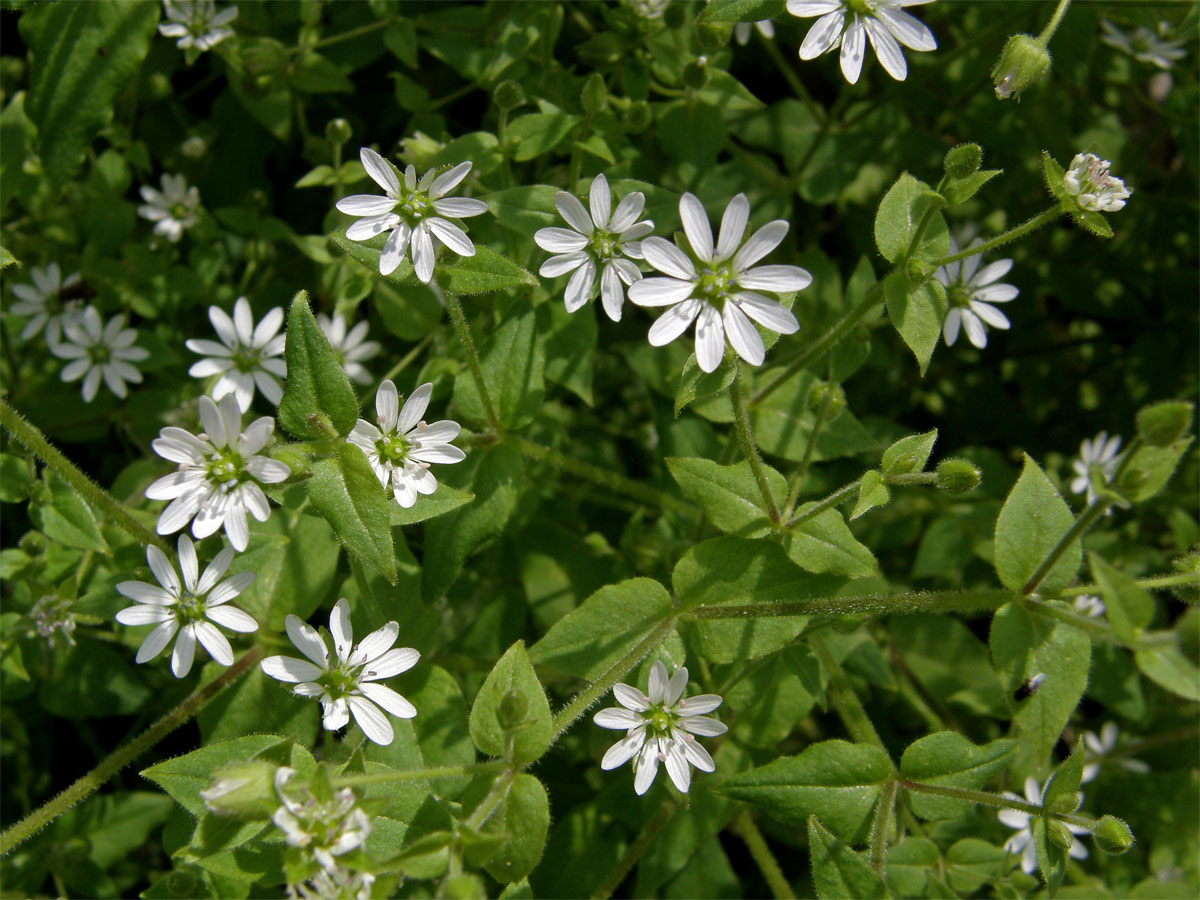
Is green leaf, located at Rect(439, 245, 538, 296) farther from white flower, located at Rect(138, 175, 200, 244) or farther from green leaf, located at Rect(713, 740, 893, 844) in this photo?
white flower, located at Rect(138, 175, 200, 244)

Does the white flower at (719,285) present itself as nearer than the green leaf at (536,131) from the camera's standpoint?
Yes

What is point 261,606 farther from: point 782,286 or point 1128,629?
point 1128,629

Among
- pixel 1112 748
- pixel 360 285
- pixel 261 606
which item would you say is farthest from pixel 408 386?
pixel 1112 748

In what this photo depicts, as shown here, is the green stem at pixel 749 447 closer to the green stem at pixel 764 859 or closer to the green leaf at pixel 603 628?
the green leaf at pixel 603 628

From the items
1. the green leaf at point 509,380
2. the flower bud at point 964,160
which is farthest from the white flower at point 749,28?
the green leaf at point 509,380

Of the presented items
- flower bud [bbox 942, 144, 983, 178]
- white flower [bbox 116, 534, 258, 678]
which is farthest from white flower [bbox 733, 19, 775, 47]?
white flower [bbox 116, 534, 258, 678]

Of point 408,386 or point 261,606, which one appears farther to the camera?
point 408,386

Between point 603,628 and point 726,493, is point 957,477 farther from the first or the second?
point 603,628
